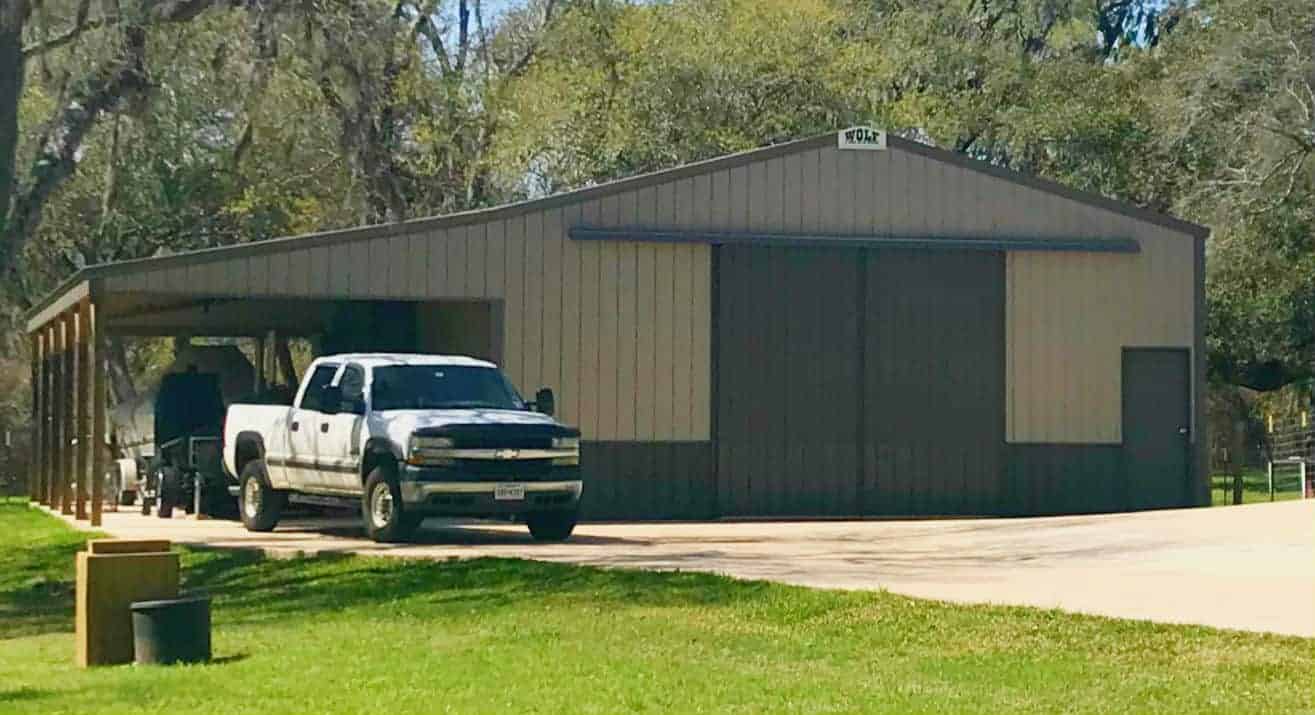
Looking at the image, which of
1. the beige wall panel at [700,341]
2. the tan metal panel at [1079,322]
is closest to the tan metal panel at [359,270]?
the beige wall panel at [700,341]

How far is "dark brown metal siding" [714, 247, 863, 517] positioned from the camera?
90.0ft

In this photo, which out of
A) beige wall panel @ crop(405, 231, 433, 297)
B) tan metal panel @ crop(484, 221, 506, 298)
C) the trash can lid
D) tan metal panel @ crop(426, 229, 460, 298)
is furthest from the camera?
tan metal panel @ crop(484, 221, 506, 298)

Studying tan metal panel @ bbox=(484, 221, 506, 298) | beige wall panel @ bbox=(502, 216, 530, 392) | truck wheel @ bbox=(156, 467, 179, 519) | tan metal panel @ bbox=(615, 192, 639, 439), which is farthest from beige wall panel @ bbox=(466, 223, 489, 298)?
truck wheel @ bbox=(156, 467, 179, 519)

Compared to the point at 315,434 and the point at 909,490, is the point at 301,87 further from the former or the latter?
the point at 909,490

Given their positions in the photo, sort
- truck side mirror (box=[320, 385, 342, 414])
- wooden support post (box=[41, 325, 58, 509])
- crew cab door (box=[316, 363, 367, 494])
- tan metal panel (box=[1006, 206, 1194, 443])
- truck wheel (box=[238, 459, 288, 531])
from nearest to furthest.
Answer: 1. crew cab door (box=[316, 363, 367, 494])
2. truck side mirror (box=[320, 385, 342, 414])
3. truck wheel (box=[238, 459, 288, 531])
4. tan metal panel (box=[1006, 206, 1194, 443])
5. wooden support post (box=[41, 325, 58, 509])

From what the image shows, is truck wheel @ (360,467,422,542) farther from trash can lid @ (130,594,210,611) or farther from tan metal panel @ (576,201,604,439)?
trash can lid @ (130,594,210,611)

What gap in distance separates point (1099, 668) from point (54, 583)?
12.3m

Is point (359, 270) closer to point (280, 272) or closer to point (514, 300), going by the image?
point (280, 272)

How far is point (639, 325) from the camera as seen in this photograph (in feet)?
88.9

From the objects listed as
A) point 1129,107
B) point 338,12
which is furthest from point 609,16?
point 338,12

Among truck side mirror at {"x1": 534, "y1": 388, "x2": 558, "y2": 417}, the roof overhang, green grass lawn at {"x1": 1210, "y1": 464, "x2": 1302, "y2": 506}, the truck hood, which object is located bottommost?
green grass lawn at {"x1": 1210, "y1": 464, "x2": 1302, "y2": 506}

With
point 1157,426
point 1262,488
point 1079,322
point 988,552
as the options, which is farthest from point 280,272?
point 1262,488

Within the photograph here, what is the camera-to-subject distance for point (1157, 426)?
94.0 ft

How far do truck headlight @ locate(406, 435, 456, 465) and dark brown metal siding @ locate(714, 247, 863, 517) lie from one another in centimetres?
701
